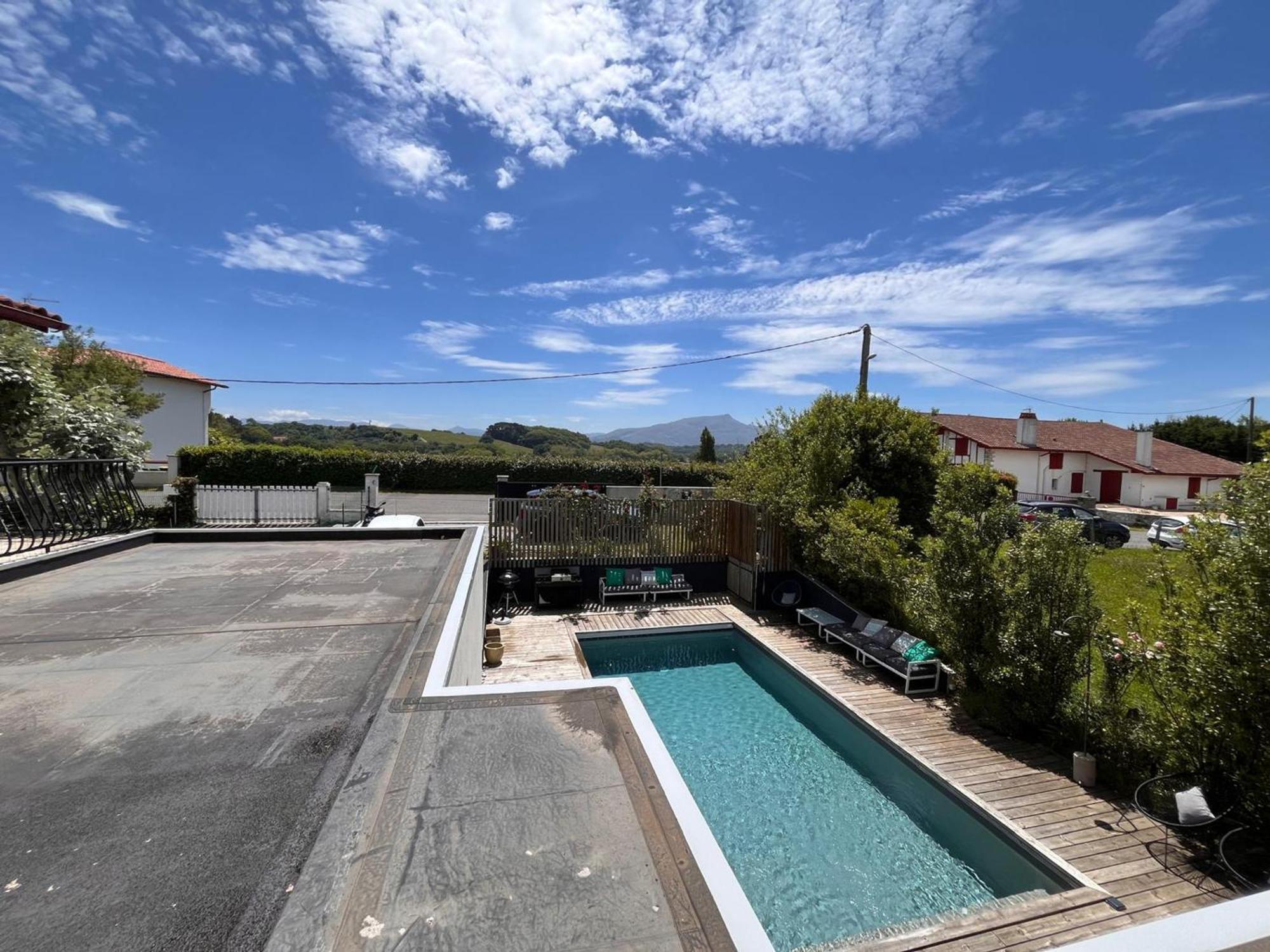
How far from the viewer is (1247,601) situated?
159 inches

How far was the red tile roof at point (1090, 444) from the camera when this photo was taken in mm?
29047

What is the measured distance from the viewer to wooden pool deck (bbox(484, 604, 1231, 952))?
12.4ft

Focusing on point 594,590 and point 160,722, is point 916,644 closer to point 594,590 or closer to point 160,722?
point 594,590

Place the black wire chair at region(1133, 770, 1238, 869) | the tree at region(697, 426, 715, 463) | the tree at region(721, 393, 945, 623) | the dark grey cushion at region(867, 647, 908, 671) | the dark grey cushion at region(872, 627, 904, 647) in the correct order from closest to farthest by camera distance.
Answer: the black wire chair at region(1133, 770, 1238, 869), the dark grey cushion at region(867, 647, 908, 671), the dark grey cushion at region(872, 627, 904, 647), the tree at region(721, 393, 945, 623), the tree at region(697, 426, 715, 463)

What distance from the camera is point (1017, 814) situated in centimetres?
499

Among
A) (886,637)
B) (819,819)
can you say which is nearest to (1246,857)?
(819,819)

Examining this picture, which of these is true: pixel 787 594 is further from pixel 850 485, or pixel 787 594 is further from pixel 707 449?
pixel 707 449

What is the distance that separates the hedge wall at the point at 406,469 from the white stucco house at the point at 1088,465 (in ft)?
49.9

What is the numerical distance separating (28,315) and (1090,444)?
4080cm

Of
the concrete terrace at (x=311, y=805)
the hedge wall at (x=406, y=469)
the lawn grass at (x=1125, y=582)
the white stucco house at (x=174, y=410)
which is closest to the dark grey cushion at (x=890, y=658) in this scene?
the lawn grass at (x=1125, y=582)

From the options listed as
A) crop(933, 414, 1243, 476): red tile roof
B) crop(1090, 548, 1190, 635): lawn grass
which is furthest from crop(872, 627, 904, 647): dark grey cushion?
crop(933, 414, 1243, 476): red tile roof

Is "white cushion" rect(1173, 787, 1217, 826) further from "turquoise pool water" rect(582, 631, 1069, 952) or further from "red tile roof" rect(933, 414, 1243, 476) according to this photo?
"red tile roof" rect(933, 414, 1243, 476)

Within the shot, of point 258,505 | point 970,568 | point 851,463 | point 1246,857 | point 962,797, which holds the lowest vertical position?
point 962,797

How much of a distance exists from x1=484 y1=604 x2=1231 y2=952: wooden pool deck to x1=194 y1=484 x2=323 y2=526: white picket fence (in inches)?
378
